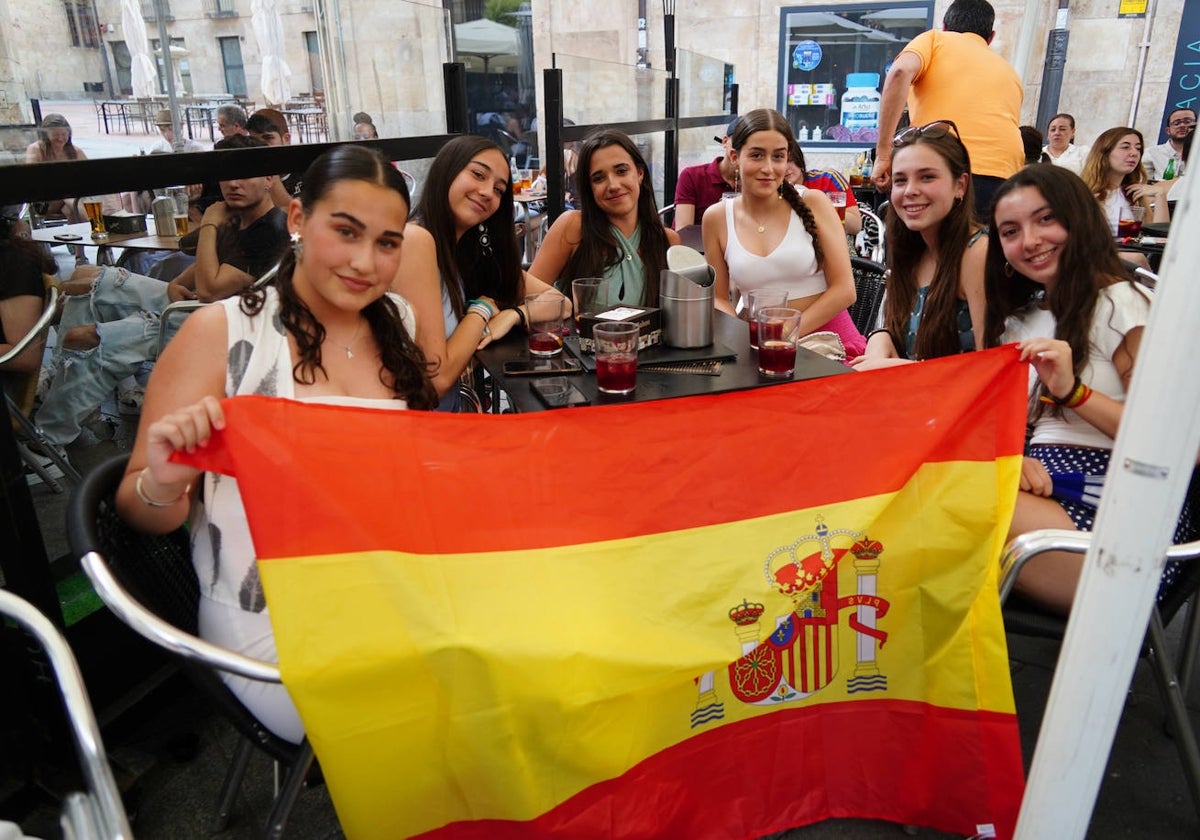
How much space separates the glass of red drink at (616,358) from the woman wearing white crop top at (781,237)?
1.27 meters

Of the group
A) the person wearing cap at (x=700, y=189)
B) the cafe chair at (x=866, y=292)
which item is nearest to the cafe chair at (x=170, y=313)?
the cafe chair at (x=866, y=292)

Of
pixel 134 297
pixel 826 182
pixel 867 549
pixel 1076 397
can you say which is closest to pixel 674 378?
pixel 867 549

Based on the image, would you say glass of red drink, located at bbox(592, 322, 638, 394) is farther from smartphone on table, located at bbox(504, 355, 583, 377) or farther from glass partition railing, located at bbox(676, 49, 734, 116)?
glass partition railing, located at bbox(676, 49, 734, 116)

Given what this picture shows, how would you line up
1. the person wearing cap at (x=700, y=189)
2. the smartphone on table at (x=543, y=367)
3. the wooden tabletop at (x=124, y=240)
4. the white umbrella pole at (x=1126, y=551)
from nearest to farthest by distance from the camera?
the white umbrella pole at (x=1126, y=551) < the smartphone on table at (x=543, y=367) < the wooden tabletop at (x=124, y=240) < the person wearing cap at (x=700, y=189)

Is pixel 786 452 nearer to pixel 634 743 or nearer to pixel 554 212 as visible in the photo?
pixel 634 743

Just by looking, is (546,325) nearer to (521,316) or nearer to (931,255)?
(521,316)

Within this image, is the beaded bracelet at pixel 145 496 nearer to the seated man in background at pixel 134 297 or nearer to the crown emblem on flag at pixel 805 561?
the crown emblem on flag at pixel 805 561

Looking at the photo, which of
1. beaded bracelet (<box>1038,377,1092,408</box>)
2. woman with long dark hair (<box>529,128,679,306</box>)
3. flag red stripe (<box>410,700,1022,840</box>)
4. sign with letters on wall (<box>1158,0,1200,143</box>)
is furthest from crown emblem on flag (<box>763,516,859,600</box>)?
sign with letters on wall (<box>1158,0,1200,143</box>)

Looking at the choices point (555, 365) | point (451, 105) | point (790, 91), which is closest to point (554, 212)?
point (451, 105)

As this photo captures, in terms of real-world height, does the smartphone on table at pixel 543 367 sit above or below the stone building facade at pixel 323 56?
below

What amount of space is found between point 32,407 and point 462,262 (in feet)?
4.40

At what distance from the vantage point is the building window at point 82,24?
223 centimetres

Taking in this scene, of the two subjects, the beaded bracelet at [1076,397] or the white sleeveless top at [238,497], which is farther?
the beaded bracelet at [1076,397]

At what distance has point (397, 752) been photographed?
48.9 inches
